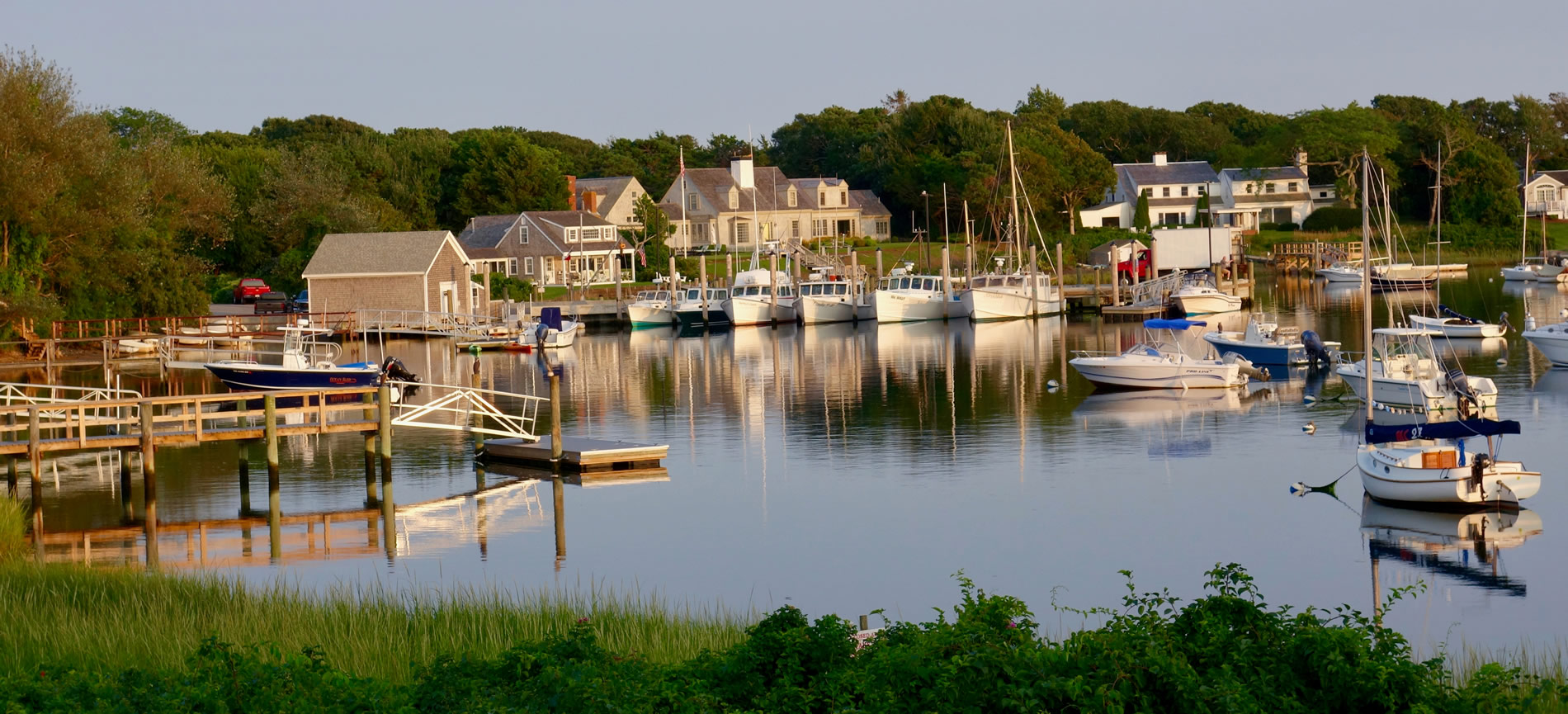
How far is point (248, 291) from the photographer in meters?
77.9

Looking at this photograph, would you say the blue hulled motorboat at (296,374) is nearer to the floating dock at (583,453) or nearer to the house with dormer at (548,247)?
the floating dock at (583,453)

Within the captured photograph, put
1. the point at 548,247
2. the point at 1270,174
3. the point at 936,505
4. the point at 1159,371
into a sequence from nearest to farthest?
the point at 936,505
the point at 1159,371
the point at 548,247
the point at 1270,174

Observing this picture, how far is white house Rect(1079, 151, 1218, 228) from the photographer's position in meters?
109

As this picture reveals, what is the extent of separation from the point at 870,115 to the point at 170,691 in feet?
400

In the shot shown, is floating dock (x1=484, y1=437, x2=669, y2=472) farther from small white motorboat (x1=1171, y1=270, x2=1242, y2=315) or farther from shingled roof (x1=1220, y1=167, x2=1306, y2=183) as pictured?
shingled roof (x1=1220, y1=167, x2=1306, y2=183)

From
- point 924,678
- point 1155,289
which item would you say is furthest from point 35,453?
point 1155,289

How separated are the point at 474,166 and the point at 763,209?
19831mm

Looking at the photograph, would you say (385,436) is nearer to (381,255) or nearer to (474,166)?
(381,255)

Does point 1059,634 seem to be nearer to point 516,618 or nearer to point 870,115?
point 516,618

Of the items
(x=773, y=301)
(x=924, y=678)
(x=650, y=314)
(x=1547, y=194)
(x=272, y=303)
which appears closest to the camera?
(x=924, y=678)

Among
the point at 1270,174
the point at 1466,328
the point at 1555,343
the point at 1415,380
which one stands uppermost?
the point at 1270,174

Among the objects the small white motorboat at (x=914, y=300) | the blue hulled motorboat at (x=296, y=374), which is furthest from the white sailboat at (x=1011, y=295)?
the blue hulled motorboat at (x=296, y=374)

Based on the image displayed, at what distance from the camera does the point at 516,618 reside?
1473cm

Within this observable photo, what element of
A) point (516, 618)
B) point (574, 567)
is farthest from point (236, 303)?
point (516, 618)
